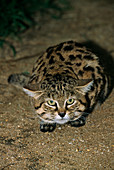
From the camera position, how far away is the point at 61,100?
13.1ft

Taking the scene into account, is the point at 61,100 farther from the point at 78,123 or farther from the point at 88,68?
the point at 88,68

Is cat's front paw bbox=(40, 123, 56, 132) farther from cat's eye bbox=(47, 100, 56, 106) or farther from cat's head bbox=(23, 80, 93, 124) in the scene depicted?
cat's eye bbox=(47, 100, 56, 106)

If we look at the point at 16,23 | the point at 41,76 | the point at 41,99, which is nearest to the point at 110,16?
the point at 16,23

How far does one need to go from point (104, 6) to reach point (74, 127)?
6216 millimetres

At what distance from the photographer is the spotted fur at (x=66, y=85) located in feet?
13.3

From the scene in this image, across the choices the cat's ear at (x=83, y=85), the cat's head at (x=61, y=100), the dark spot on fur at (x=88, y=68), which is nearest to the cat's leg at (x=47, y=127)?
the cat's head at (x=61, y=100)

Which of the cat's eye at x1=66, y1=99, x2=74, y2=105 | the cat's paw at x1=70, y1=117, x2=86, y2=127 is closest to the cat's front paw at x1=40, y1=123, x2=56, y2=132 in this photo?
the cat's paw at x1=70, y1=117, x2=86, y2=127

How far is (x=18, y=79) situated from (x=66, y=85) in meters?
1.88

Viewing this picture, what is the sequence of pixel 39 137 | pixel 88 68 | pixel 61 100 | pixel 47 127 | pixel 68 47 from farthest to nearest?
pixel 68 47
pixel 88 68
pixel 47 127
pixel 39 137
pixel 61 100

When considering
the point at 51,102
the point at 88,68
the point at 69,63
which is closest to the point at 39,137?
the point at 51,102

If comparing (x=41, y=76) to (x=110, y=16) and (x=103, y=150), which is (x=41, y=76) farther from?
(x=110, y=16)

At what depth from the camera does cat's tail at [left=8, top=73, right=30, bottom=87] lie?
5512 mm

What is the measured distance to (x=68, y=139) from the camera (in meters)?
4.32

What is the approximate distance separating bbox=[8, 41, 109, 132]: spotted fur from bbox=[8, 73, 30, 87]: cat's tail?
0.66 meters
